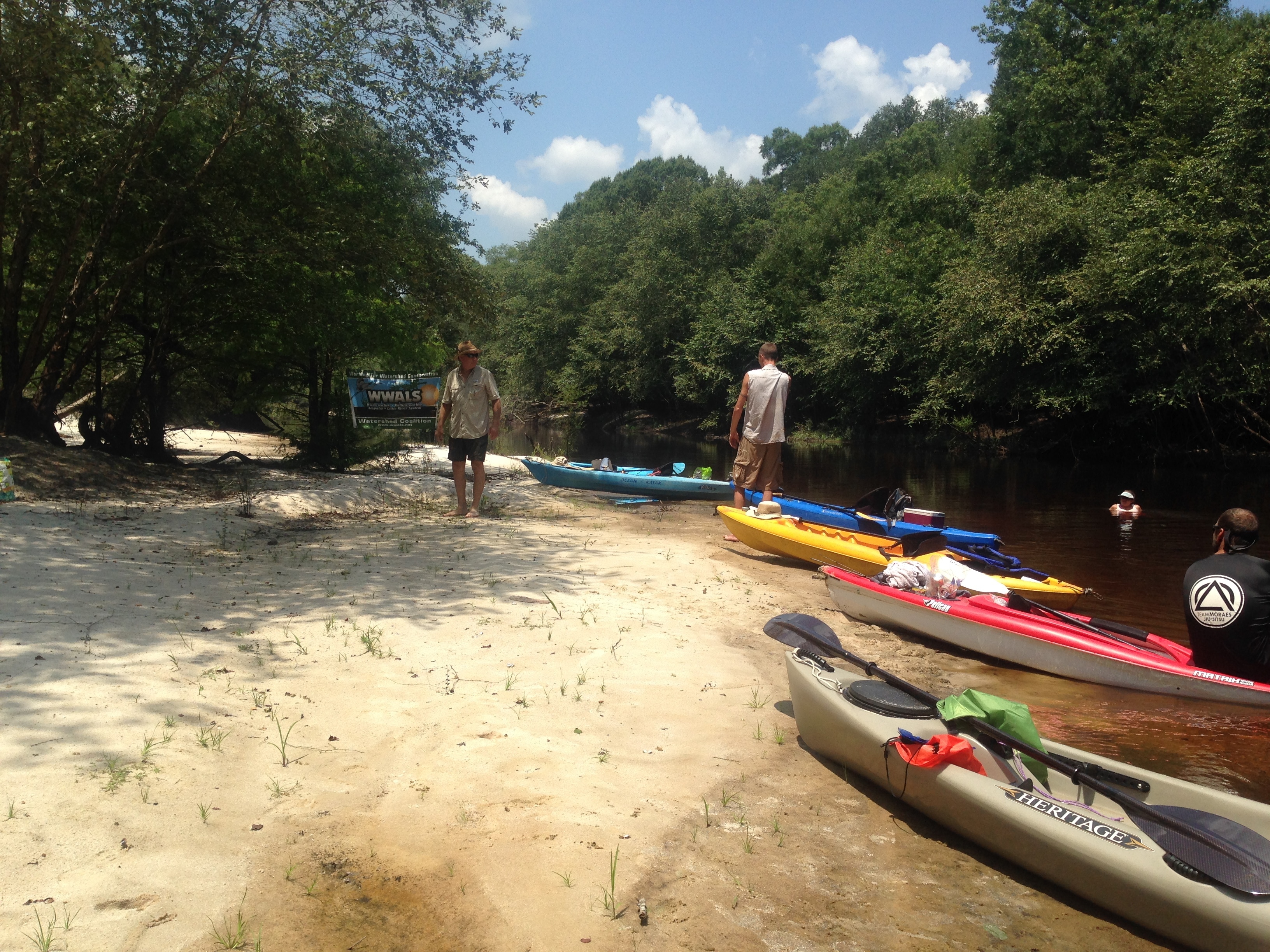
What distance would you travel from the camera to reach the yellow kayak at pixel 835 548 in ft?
25.1

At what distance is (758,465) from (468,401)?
3.42 meters

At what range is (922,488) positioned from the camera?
17.8m

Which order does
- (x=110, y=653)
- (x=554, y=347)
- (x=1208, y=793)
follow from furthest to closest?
1. (x=554, y=347)
2. (x=110, y=653)
3. (x=1208, y=793)

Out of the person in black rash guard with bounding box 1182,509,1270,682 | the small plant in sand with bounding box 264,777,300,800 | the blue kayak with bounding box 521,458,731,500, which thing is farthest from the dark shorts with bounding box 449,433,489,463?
the person in black rash guard with bounding box 1182,509,1270,682

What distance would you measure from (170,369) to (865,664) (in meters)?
13.1

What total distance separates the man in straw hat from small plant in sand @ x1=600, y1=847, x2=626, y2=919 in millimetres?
6929

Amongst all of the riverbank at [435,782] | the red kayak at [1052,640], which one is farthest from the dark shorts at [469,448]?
the red kayak at [1052,640]

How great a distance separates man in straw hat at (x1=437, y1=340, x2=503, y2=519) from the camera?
32.0ft

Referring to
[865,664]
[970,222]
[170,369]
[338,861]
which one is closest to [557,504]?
[170,369]

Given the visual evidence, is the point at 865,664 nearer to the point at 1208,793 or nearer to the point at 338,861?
the point at 1208,793

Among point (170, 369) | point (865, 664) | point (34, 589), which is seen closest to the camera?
point (865, 664)

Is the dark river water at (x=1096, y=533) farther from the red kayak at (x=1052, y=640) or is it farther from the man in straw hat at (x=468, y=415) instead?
A: the man in straw hat at (x=468, y=415)

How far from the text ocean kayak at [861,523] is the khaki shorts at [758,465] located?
17cm

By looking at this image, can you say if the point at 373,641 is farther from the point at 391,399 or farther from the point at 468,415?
the point at 391,399
